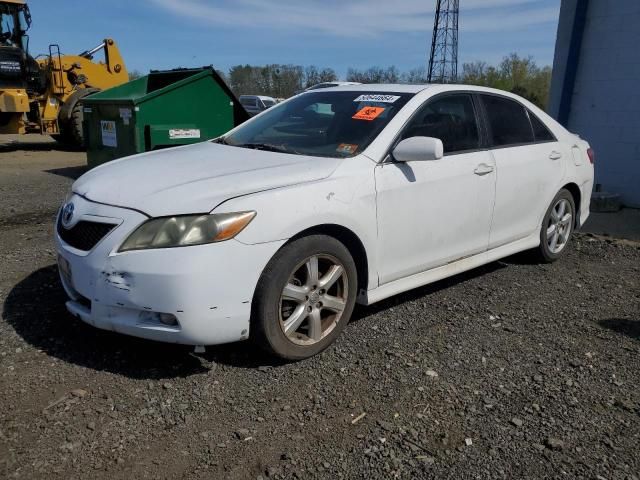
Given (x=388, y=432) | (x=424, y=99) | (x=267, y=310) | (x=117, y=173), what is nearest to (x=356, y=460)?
(x=388, y=432)

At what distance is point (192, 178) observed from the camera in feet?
10.5

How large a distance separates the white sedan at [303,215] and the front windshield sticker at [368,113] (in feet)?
0.05

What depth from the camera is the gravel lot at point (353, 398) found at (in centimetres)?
251

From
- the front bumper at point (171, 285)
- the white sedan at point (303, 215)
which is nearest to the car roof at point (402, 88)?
the white sedan at point (303, 215)

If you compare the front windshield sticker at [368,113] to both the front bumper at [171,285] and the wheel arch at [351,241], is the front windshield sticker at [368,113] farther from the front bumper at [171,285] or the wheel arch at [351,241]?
the front bumper at [171,285]

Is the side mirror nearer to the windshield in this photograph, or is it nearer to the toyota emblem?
the windshield

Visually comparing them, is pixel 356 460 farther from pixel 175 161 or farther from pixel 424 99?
pixel 424 99

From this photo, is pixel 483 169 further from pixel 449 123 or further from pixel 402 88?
pixel 402 88

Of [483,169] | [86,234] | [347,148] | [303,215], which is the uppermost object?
[347,148]

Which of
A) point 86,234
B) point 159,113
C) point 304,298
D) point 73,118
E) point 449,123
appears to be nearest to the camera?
point 86,234

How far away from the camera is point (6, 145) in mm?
16000

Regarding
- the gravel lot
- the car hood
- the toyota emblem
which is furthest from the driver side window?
the toyota emblem

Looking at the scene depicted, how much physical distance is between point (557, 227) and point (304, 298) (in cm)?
315

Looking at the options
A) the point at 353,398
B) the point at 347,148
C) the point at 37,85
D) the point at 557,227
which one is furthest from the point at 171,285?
the point at 37,85
